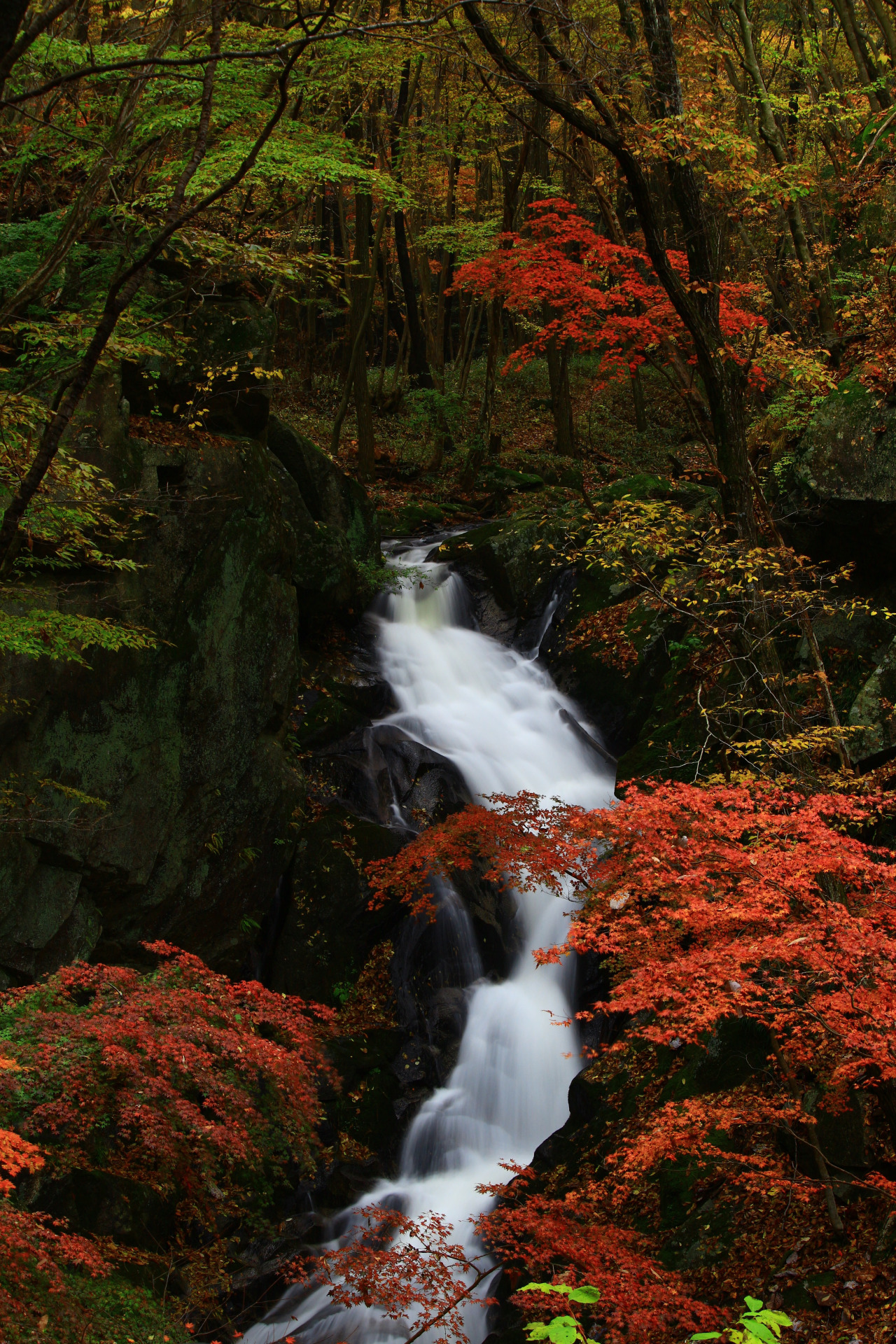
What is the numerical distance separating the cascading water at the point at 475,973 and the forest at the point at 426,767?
2.1 inches

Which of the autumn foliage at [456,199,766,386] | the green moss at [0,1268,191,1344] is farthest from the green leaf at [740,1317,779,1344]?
the autumn foliage at [456,199,766,386]

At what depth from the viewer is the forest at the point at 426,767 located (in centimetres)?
437

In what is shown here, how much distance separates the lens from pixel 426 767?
11.0 metres

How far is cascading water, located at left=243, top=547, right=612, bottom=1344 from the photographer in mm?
7273

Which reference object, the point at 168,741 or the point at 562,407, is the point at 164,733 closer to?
the point at 168,741

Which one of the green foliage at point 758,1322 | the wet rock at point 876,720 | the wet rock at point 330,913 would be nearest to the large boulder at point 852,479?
the wet rock at point 876,720

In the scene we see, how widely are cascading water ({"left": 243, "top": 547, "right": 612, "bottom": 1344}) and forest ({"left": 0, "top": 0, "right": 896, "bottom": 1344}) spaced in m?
0.05

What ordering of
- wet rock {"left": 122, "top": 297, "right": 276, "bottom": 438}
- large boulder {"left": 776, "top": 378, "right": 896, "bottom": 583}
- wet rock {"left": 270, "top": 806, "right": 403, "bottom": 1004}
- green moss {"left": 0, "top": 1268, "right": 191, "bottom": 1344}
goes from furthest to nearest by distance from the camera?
wet rock {"left": 270, "top": 806, "right": 403, "bottom": 1004} < wet rock {"left": 122, "top": 297, "right": 276, "bottom": 438} < large boulder {"left": 776, "top": 378, "right": 896, "bottom": 583} < green moss {"left": 0, "top": 1268, "right": 191, "bottom": 1344}

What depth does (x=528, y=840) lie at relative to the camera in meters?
6.43

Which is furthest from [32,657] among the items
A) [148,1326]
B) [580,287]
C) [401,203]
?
[580,287]

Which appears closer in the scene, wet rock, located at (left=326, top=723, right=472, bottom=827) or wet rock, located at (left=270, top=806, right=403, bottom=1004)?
wet rock, located at (left=270, top=806, right=403, bottom=1004)

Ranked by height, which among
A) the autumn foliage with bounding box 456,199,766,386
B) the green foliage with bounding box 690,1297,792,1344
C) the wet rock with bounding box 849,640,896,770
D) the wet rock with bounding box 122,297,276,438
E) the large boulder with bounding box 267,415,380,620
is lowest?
the green foliage with bounding box 690,1297,792,1344

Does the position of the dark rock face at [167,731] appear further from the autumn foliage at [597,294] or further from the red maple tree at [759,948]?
the red maple tree at [759,948]

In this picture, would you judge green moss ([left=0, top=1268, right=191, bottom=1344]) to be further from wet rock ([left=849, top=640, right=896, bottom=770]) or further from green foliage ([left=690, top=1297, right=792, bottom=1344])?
wet rock ([left=849, top=640, right=896, bottom=770])
